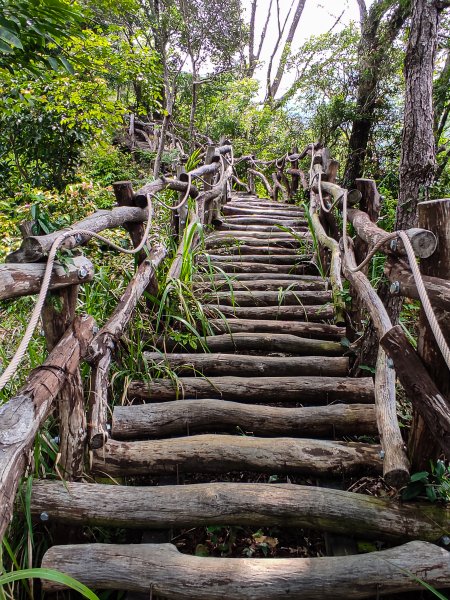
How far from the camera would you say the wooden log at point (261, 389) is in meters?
2.17

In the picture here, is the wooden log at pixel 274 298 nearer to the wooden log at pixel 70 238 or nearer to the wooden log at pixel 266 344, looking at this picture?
the wooden log at pixel 266 344

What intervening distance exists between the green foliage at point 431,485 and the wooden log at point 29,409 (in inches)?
53.1

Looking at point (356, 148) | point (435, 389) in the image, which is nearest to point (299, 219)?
point (356, 148)

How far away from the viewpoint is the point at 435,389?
1301mm

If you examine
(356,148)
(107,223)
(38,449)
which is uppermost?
(356,148)

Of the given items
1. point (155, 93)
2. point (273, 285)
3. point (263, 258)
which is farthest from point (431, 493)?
point (155, 93)

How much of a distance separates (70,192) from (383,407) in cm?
428

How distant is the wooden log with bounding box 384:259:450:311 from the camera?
1.25 meters

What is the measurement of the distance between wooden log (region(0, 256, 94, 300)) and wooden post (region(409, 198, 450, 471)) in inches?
49.0

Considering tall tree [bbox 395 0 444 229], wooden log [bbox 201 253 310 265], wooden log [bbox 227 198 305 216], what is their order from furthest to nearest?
1. wooden log [bbox 227 198 305 216]
2. wooden log [bbox 201 253 310 265]
3. tall tree [bbox 395 0 444 229]

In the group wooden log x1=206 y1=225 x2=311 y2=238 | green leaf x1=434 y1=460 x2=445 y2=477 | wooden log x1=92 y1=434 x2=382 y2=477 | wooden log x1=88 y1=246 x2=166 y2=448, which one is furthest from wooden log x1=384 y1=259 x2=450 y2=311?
wooden log x1=206 y1=225 x2=311 y2=238

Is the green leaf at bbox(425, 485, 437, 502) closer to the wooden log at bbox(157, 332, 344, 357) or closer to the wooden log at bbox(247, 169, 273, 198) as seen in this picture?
the wooden log at bbox(157, 332, 344, 357)

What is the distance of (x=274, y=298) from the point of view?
3219 millimetres

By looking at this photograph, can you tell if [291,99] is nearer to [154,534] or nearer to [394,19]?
[394,19]
